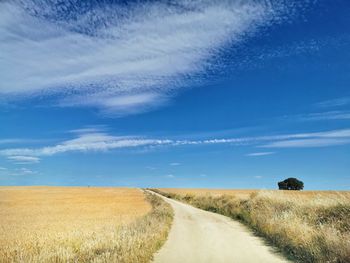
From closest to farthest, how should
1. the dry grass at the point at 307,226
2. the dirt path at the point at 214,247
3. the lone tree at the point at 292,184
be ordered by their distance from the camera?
the dry grass at the point at 307,226, the dirt path at the point at 214,247, the lone tree at the point at 292,184

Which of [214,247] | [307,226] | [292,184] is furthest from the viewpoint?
[292,184]

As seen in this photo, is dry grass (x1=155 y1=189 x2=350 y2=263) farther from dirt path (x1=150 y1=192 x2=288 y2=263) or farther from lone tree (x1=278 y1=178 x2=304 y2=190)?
lone tree (x1=278 y1=178 x2=304 y2=190)

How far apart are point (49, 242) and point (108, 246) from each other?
442cm

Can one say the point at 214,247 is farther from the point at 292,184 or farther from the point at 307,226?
the point at 292,184

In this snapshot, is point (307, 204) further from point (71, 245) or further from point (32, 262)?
point (32, 262)

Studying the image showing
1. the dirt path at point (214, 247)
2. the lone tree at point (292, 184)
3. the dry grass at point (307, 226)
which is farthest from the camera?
the lone tree at point (292, 184)

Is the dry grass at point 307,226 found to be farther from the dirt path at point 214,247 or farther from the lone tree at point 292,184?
the lone tree at point 292,184

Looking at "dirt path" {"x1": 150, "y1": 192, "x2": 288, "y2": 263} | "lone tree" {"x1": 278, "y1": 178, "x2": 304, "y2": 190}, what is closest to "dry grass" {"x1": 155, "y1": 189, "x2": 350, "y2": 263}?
"dirt path" {"x1": 150, "y1": 192, "x2": 288, "y2": 263}

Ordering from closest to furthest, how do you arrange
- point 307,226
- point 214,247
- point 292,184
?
point 214,247 < point 307,226 < point 292,184

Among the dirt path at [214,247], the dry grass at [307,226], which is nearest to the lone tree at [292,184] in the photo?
the dry grass at [307,226]

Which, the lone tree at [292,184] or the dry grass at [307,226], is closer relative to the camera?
the dry grass at [307,226]

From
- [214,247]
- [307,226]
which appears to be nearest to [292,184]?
[307,226]

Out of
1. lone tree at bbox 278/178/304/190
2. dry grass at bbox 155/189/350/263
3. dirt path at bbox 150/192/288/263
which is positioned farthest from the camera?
lone tree at bbox 278/178/304/190

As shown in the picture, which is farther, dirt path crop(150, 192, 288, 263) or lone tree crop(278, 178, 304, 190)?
lone tree crop(278, 178, 304, 190)
